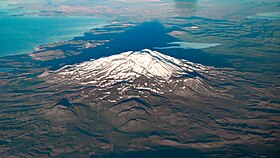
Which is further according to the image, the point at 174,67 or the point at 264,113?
the point at 174,67

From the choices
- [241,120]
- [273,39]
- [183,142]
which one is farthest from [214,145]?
[273,39]

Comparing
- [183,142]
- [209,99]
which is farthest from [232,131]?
[209,99]

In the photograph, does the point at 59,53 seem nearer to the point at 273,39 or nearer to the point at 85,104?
the point at 85,104

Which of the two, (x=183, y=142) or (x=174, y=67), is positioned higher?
(x=174, y=67)

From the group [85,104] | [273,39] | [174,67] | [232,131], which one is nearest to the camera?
[232,131]

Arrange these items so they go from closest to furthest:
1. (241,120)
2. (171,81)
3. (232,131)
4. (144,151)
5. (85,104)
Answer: (144,151) < (232,131) < (241,120) < (85,104) < (171,81)

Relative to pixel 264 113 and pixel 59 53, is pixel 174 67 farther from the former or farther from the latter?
pixel 59 53

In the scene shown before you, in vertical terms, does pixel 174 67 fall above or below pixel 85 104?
above

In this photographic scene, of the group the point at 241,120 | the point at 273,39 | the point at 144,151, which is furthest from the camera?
the point at 273,39

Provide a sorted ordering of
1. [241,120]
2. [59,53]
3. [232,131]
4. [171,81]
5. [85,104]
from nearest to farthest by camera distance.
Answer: [232,131] → [241,120] → [85,104] → [171,81] → [59,53]
